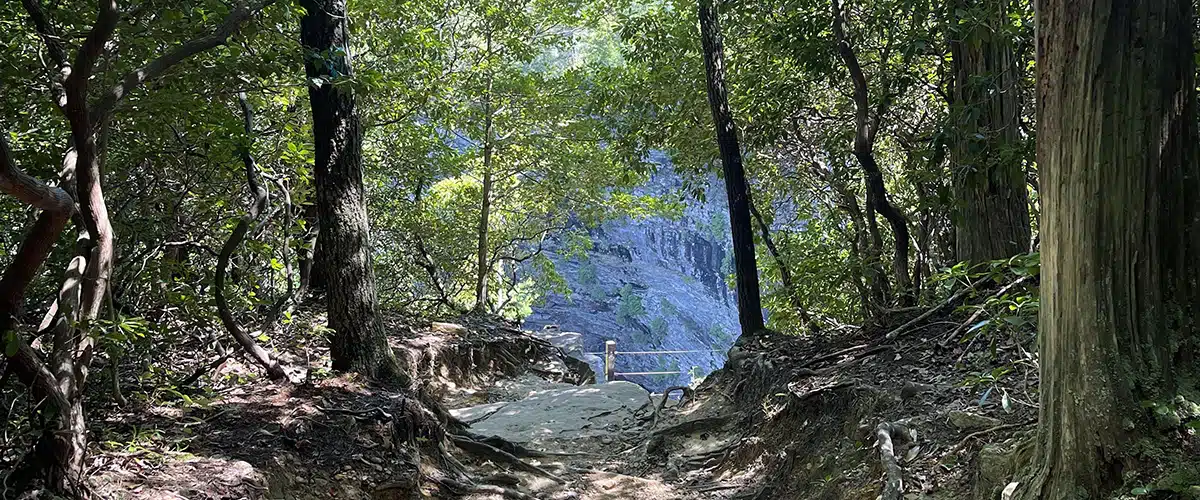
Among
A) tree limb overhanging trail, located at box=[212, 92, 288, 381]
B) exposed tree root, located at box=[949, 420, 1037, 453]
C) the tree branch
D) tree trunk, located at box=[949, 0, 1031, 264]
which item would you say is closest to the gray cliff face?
tree trunk, located at box=[949, 0, 1031, 264]

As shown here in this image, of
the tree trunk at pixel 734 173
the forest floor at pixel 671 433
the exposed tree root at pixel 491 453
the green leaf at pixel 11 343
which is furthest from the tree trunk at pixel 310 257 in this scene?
the tree trunk at pixel 734 173

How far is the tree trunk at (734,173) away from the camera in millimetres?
9391

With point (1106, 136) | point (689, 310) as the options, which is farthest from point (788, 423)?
point (689, 310)

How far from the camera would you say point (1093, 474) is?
7.72ft

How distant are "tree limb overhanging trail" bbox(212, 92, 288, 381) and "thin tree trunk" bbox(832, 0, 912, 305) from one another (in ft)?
16.5

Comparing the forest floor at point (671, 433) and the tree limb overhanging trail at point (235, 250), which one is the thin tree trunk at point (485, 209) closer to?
the forest floor at point (671, 433)

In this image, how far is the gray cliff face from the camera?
41688mm

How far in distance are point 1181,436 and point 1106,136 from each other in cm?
96

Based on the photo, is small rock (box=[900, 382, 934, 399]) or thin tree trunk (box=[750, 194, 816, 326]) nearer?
small rock (box=[900, 382, 934, 399])

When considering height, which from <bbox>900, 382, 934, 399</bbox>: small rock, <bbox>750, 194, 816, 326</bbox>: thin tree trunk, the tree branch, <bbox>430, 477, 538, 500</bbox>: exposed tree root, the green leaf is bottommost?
<bbox>430, 477, 538, 500</bbox>: exposed tree root

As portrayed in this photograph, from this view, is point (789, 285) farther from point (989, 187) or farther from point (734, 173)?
point (989, 187)

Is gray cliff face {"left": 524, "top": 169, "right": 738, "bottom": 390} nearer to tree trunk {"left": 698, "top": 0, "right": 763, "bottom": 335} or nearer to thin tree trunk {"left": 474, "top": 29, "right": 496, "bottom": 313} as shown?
thin tree trunk {"left": 474, "top": 29, "right": 496, "bottom": 313}

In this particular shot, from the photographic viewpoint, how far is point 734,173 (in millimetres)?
9469

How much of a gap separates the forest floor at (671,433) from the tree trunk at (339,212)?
0.33 m
